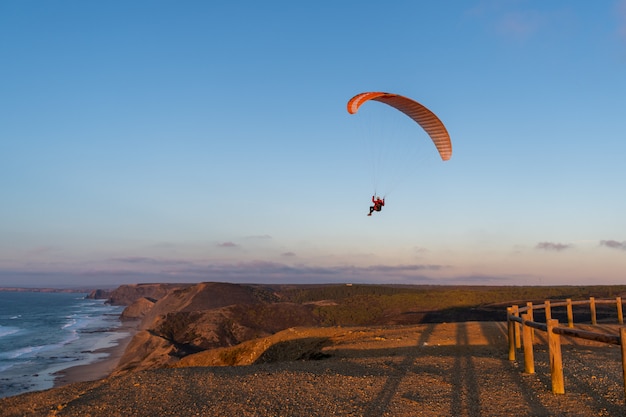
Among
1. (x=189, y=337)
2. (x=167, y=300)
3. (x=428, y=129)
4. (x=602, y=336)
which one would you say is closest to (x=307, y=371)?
(x=602, y=336)

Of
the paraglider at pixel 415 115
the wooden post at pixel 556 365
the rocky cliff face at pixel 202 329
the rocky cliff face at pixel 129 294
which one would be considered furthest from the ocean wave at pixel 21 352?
the rocky cliff face at pixel 129 294

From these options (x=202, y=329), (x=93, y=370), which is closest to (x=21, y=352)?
(x=93, y=370)

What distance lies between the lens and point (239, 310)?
45.7 metres

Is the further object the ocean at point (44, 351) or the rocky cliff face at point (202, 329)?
the rocky cliff face at point (202, 329)

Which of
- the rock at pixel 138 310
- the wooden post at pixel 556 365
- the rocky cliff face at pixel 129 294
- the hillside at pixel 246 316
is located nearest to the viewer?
the wooden post at pixel 556 365

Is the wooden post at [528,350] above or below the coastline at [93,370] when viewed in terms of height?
above

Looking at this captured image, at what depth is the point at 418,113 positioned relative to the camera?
2317 centimetres

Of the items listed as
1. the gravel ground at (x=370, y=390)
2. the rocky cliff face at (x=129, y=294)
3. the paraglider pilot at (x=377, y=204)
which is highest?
the paraglider pilot at (x=377, y=204)

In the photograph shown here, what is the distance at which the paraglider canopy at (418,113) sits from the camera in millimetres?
21203

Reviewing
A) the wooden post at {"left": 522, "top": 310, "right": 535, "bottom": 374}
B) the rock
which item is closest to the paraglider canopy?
the wooden post at {"left": 522, "top": 310, "right": 535, "bottom": 374}

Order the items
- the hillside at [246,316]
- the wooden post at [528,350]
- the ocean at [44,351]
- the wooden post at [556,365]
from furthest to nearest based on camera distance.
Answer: the hillside at [246,316], the ocean at [44,351], the wooden post at [528,350], the wooden post at [556,365]

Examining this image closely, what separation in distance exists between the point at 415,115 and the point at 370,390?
1597cm

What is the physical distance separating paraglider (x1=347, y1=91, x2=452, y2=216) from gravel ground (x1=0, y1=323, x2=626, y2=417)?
35.0 feet

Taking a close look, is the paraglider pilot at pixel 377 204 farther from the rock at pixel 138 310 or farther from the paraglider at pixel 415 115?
the rock at pixel 138 310
